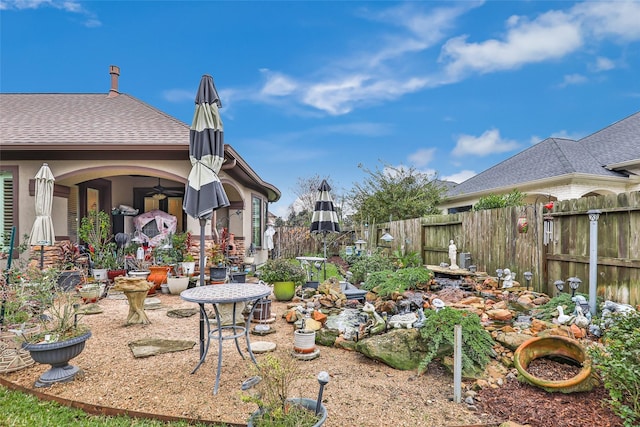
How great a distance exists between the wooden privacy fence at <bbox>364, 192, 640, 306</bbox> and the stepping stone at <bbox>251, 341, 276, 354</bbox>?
14.1 ft

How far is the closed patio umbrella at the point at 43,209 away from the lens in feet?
21.9

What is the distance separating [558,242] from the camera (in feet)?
17.4

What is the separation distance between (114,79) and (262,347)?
1149cm

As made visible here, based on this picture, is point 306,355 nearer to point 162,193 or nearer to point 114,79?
point 162,193

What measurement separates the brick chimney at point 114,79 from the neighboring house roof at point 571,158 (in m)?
13.9

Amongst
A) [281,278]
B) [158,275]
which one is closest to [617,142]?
[281,278]

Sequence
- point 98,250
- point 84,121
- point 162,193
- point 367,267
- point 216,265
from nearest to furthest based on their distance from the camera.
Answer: point 98,250 < point 216,265 < point 367,267 < point 84,121 < point 162,193

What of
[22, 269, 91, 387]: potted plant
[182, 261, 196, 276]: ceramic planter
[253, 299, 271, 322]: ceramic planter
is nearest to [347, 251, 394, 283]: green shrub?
[253, 299, 271, 322]: ceramic planter

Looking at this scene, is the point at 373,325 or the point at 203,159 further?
the point at 373,325

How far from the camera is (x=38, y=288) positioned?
3830 mm

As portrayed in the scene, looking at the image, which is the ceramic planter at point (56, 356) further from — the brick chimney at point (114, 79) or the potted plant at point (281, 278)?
the brick chimney at point (114, 79)

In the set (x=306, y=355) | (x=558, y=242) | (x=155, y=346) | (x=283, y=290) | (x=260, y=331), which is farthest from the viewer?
(x=283, y=290)

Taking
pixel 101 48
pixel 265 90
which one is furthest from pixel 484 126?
pixel 101 48

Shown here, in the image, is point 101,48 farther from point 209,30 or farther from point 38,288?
point 38,288
